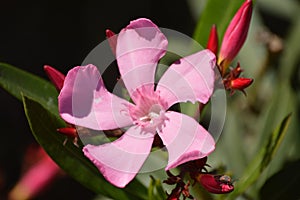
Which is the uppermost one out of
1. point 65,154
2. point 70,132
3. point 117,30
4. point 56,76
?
point 56,76

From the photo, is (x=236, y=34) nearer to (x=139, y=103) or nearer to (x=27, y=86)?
(x=139, y=103)

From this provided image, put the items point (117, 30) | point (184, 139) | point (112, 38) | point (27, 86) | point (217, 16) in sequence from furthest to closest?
point (117, 30) → point (217, 16) → point (27, 86) → point (112, 38) → point (184, 139)

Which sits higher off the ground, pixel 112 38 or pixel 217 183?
pixel 112 38

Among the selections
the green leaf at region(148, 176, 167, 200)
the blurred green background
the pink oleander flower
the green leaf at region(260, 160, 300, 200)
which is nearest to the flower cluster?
the pink oleander flower

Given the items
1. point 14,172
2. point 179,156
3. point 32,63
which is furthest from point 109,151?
point 32,63

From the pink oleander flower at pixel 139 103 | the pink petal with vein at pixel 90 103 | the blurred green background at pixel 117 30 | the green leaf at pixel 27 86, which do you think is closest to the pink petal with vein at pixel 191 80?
the pink oleander flower at pixel 139 103

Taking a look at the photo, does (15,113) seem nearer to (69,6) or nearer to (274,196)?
(69,6)

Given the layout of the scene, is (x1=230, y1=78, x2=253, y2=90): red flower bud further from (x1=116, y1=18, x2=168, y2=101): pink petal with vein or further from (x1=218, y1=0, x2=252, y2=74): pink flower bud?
(x1=116, y1=18, x2=168, y2=101): pink petal with vein

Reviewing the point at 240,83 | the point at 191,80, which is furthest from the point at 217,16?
the point at 191,80
